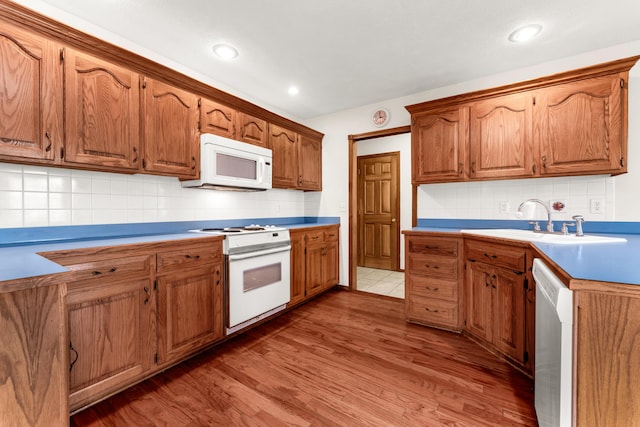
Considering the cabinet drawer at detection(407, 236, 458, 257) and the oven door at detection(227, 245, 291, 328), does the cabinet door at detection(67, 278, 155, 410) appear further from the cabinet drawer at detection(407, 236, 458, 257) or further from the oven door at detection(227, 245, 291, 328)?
the cabinet drawer at detection(407, 236, 458, 257)

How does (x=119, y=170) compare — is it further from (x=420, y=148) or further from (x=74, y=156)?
(x=420, y=148)

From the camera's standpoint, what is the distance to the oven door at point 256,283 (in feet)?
7.36

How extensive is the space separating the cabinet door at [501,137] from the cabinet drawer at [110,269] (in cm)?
278

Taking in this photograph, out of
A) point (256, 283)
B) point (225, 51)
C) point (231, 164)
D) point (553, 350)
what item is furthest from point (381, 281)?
point (225, 51)

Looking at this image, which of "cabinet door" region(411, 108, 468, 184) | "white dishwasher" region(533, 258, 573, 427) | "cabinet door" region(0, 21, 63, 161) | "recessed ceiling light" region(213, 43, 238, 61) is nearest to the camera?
"white dishwasher" region(533, 258, 573, 427)

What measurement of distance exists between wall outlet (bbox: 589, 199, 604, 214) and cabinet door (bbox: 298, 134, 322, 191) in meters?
2.80

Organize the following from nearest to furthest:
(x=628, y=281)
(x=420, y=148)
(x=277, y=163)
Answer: (x=628, y=281) < (x=420, y=148) < (x=277, y=163)

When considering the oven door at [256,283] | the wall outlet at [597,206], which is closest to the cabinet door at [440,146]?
the wall outlet at [597,206]

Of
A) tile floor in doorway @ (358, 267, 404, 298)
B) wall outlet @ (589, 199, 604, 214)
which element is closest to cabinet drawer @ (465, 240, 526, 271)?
wall outlet @ (589, 199, 604, 214)

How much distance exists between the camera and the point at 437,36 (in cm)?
209

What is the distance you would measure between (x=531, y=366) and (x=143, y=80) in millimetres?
3265

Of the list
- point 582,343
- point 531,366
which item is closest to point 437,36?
point 582,343

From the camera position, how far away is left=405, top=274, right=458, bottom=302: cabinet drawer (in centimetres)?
243

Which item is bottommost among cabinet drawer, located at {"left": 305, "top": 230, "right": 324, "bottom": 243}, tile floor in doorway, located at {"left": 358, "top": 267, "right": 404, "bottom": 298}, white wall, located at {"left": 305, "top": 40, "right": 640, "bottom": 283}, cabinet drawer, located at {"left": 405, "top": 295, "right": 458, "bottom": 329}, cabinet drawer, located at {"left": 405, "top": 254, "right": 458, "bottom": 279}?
tile floor in doorway, located at {"left": 358, "top": 267, "right": 404, "bottom": 298}
